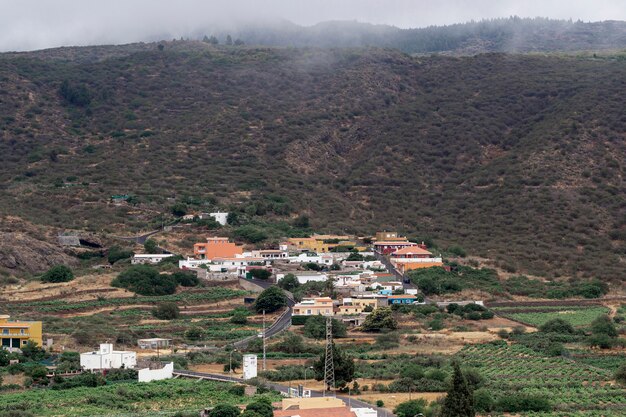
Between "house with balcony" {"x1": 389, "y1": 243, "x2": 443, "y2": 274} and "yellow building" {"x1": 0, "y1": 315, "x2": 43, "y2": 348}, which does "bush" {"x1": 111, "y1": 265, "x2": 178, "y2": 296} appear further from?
"house with balcony" {"x1": 389, "y1": 243, "x2": 443, "y2": 274}

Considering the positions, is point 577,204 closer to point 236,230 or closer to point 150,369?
point 236,230

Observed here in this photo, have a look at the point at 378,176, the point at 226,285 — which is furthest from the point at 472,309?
the point at 378,176

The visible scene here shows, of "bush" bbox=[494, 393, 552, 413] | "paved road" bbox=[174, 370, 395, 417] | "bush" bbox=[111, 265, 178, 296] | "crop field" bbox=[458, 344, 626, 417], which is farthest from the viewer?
"bush" bbox=[111, 265, 178, 296]

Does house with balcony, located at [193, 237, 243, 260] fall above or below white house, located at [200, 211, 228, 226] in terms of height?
below

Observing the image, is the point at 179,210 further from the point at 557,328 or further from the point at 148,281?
the point at 557,328

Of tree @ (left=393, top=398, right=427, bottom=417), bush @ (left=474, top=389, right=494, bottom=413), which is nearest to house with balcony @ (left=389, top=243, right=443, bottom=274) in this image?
bush @ (left=474, top=389, right=494, bottom=413)

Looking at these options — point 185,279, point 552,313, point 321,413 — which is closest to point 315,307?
point 185,279

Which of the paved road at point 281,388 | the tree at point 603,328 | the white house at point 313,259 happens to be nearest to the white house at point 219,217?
the white house at point 313,259
